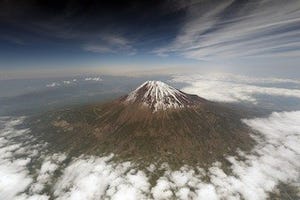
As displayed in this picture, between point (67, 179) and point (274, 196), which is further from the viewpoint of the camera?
point (67, 179)

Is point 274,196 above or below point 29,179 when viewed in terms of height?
above

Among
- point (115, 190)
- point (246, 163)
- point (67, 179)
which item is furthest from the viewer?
point (246, 163)

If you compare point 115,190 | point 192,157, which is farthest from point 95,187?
point 192,157

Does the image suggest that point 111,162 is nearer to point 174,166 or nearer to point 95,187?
point 95,187

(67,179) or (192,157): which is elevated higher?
(192,157)

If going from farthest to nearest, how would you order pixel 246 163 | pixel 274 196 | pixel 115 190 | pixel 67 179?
pixel 246 163
pixel 67 179
pixel 115 190
pixel 274 196

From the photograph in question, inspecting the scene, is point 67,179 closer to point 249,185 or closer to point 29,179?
point 29,179

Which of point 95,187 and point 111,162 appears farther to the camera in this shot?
point 111,162

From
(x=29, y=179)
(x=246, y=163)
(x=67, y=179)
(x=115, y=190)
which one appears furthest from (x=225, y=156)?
(x=29, y=179)

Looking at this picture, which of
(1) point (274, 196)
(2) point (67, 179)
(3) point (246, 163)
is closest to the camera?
(1) point (274, 196)
